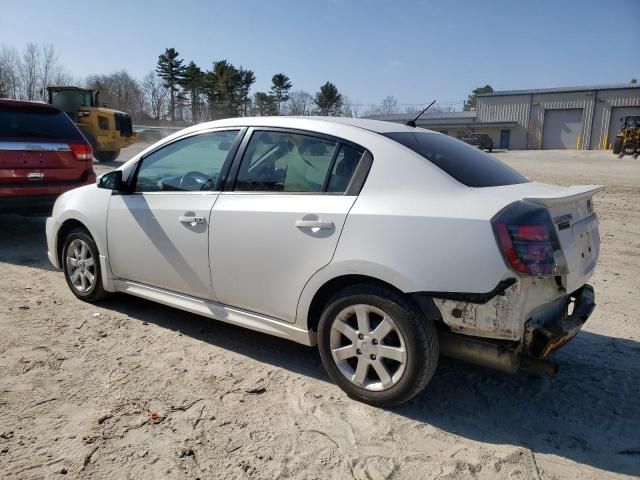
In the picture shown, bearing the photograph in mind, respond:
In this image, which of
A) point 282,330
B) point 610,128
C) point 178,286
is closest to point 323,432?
point 282,330

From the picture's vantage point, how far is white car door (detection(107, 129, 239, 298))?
3738 mm

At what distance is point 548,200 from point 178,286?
2.67 meters

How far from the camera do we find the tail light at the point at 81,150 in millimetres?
7051

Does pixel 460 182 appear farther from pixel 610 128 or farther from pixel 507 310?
pixel 610 128

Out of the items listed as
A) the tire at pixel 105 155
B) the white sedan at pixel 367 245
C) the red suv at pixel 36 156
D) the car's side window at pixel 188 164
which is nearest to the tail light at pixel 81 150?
the red suv at pixel 36 156

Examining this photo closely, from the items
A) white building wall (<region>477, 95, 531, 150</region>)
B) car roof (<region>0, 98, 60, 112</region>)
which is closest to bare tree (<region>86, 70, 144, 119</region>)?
white building wall (<region>477, 95, 531, 150</region>)

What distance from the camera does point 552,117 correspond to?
51.7 m

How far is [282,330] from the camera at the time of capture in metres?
3.40

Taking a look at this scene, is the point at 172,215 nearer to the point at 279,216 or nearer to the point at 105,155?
the point at 279,216

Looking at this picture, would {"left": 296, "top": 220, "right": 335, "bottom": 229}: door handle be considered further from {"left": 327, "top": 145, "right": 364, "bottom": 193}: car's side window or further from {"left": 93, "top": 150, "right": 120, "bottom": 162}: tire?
{"left": 93, "top": 150, "right": 120, "bottom": 162}: tire

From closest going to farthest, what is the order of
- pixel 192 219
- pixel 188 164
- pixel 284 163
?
pixel 284 163, pixel 192 219, pixel 188 164

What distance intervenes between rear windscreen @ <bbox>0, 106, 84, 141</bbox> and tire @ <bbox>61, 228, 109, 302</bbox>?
270 centimetres

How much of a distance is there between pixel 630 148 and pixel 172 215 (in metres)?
37.6

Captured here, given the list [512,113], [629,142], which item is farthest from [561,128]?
[629,142]
